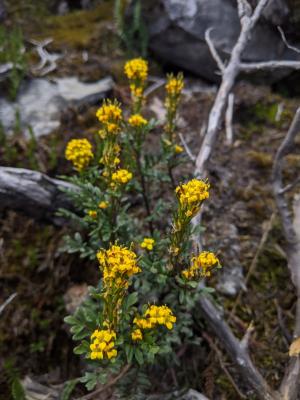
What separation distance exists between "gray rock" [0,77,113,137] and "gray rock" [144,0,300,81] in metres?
0.90

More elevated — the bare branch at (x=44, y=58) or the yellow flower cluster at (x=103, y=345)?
the bare branch at (x=44, y=58)

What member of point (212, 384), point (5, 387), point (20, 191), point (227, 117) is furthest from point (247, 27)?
point (5, 387)

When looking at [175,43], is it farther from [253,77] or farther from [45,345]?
[45,345]

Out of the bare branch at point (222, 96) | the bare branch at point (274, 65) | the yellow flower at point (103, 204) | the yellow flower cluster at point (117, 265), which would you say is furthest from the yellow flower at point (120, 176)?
the bare branch at point (274, 65)

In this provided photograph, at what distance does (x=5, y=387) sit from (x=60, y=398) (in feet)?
1.40

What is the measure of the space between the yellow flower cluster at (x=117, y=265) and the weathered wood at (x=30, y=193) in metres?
1.24

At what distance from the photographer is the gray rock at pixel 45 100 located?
3.86 meters

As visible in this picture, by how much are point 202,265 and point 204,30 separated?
3.42m

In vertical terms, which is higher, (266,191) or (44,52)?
(44,52)

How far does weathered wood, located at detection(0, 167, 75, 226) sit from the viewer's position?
9.29 feet

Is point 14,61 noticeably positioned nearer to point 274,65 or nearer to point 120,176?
point 274,65

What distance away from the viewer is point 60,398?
2373 millimetres

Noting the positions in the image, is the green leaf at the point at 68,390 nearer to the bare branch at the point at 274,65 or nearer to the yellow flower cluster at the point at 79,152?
the yellow flower cluster at the point at 79,152

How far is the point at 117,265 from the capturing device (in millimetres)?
1645
